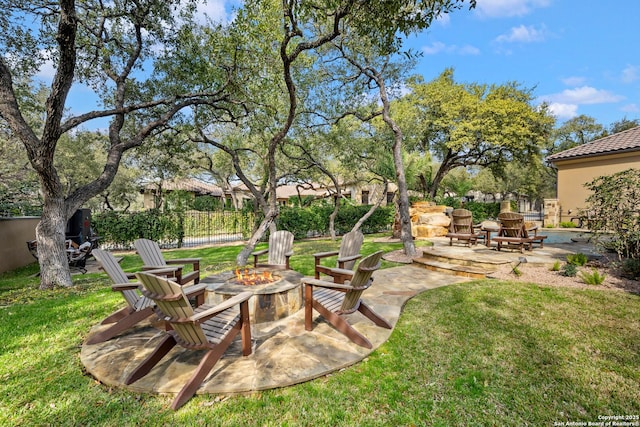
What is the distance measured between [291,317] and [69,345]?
2837 millimetres

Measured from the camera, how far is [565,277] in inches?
224

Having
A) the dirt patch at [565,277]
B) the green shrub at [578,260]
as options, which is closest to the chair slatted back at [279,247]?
the dirt patch at [565,277]

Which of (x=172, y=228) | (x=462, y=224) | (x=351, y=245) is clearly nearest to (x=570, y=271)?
(x=462, y=224)

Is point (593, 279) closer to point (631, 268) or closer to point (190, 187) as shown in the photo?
point (631, 268)

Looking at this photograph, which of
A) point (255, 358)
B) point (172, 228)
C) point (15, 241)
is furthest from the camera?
point (172, 228)

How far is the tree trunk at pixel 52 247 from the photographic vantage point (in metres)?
6.26

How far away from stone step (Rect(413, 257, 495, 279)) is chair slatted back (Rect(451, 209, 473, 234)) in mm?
2666

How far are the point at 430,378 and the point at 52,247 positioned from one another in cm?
809

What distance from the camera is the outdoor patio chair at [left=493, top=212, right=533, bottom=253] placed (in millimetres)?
7859

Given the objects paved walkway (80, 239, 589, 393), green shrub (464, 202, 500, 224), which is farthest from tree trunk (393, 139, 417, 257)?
green shrub (464, 202, 500, 224)

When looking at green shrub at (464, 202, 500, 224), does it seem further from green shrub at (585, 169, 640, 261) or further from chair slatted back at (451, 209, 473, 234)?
green shrub at (585, 169, 640, 261)

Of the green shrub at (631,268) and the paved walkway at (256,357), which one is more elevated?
the green shrub at (631,268)

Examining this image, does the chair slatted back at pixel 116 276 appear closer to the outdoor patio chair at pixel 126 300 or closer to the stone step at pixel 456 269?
the outdoor patio chair at pixel 126 300

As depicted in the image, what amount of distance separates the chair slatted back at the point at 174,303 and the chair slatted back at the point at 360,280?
1673mm
